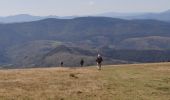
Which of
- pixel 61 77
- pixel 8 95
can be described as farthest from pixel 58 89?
pixel 61 77

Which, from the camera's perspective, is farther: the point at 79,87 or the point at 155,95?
the point at 79,87

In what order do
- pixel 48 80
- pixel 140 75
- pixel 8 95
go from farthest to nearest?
1. pixel 140 75
2. pixel 48 80
3. pixel 8 95

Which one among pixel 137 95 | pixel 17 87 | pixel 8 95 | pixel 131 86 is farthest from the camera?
pixel 131 86

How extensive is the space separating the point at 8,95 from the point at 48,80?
11.4 m

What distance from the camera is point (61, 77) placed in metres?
49.4

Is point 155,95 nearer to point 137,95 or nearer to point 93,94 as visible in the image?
point 137,95

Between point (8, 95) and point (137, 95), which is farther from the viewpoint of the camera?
point (137, 95)

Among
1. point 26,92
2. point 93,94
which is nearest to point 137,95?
point 93,94

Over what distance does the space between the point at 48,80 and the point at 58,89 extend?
6757mm

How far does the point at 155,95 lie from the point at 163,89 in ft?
13.4

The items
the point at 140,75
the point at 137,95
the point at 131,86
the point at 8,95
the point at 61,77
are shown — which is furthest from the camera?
the point at 140,75

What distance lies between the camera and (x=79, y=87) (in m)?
41.4

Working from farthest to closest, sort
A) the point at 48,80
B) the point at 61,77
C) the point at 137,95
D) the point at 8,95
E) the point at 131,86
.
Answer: the point at 61,77
the point at 48,80
the point at 131,86
the point at 137,95
the point at 8,95

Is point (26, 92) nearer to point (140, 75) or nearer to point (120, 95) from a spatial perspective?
point (120, 95)
